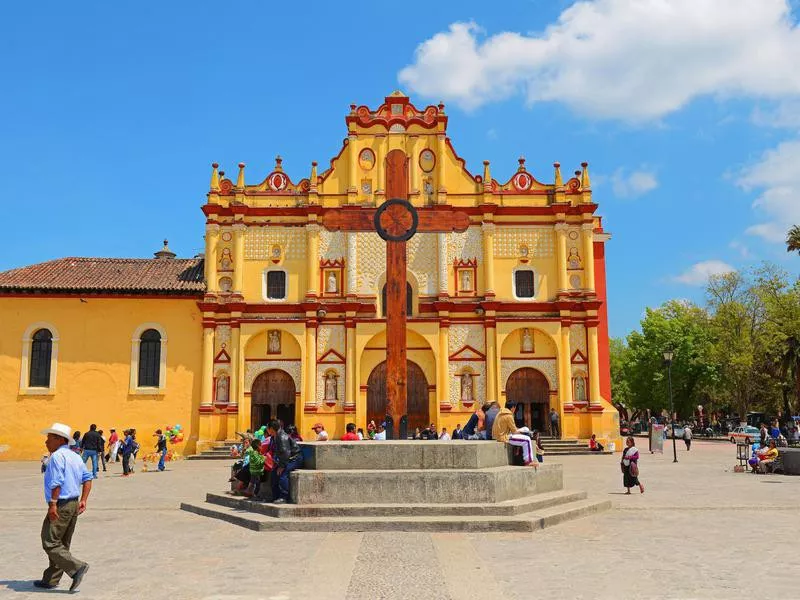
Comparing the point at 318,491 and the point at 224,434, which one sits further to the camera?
the point at 224,434

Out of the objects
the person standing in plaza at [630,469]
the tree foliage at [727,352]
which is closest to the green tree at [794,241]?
the tree foliage at [727,352]

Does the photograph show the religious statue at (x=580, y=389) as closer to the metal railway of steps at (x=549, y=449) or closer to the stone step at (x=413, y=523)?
the metal railway of steps at (x=549, y=449)

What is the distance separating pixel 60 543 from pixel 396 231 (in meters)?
9.08

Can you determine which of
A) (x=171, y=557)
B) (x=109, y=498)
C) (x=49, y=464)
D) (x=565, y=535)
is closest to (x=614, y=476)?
(x=565, y=535)

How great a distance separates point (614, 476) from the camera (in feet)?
67.9

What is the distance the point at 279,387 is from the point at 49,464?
25.0 m

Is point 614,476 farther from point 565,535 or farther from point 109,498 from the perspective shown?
point 109,498

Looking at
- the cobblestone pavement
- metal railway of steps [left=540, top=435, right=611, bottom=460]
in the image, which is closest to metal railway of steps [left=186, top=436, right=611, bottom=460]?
metal railway of steps [left=540, top=435, right=611, bottom=460]

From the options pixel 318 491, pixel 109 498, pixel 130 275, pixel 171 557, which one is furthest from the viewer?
pixel 130 275

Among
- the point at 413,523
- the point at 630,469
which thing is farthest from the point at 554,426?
the point at 413,523

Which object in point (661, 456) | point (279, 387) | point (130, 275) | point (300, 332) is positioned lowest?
point (661, 456)

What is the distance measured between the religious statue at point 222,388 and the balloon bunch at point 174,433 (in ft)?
6.67

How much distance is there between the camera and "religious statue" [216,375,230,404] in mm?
Answer: 31681

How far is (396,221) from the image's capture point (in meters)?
14.9
